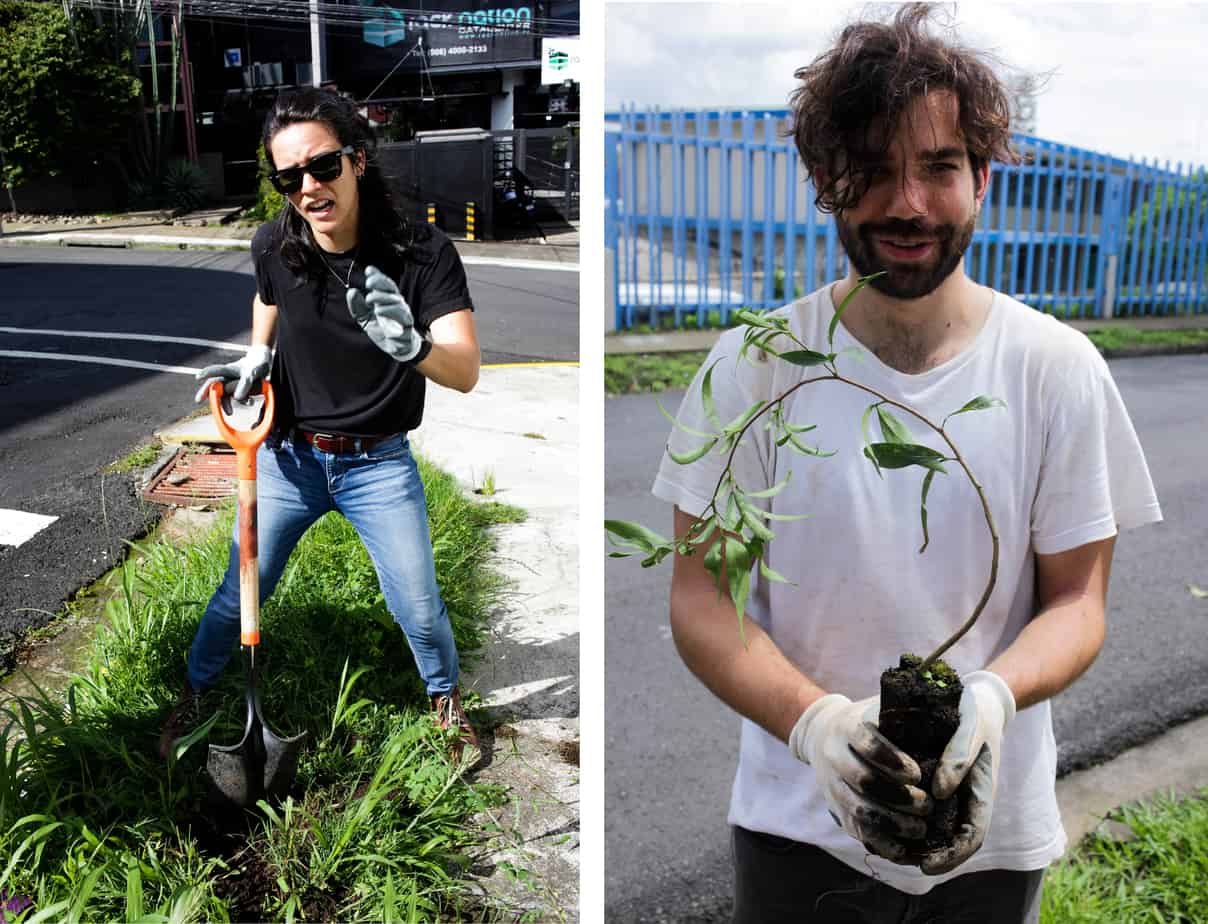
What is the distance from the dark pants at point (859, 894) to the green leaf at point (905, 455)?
500mm

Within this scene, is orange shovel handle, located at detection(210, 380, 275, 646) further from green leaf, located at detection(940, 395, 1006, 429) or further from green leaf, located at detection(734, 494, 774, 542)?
green leaf, located at detection(940, 395, 1006, 429)

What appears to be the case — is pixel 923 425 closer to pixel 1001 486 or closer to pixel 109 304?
pixel 1001 486

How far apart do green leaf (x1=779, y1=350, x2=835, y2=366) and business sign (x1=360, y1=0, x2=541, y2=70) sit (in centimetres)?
75

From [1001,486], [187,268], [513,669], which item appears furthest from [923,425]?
[187,268]

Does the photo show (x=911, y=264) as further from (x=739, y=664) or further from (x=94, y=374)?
(x=94, y=374)

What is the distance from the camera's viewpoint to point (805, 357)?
1080 millimetres

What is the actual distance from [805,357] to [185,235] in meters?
1.00

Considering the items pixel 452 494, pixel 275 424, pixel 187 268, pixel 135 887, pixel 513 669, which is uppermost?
pixel 187 268

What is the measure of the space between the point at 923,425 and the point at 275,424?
94cm

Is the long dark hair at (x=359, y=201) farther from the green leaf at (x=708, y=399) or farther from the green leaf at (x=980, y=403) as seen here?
the green leaf at (x=980, y=403)

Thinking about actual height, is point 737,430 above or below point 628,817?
above

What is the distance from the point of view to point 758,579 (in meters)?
1.23

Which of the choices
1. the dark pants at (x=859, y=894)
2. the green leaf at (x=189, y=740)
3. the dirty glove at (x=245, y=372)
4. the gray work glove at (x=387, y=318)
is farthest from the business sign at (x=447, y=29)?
the dark pants at (x=859, y=894)

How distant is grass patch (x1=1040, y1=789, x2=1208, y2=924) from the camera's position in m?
1.59
